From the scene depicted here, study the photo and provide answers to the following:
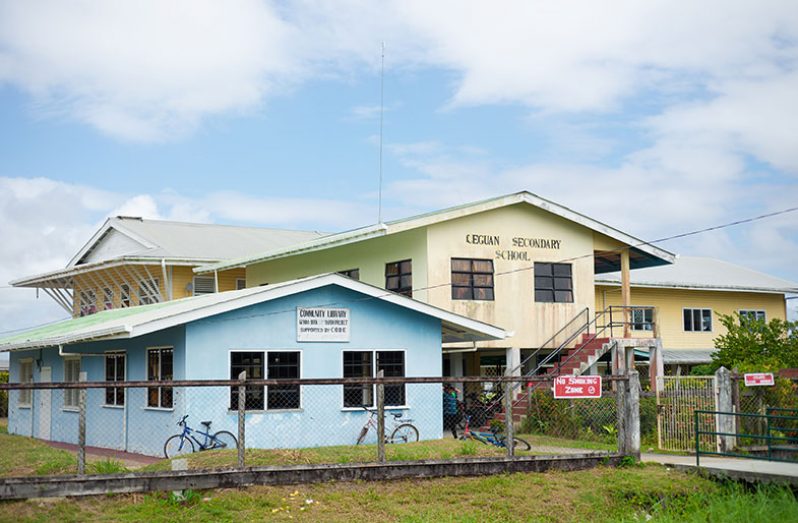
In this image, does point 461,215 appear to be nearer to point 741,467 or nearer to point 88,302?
point 741,467

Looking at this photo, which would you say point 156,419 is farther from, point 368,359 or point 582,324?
point 582,324

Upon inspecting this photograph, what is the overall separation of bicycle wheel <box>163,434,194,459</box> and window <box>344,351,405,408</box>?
12.8 feet

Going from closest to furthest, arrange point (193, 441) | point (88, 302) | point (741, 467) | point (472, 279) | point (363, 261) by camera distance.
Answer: point (741, 467), point (193, 441), point (472, 279), point (363, 261), point (88, 302)

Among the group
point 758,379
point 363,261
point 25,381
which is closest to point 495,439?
point 758,379

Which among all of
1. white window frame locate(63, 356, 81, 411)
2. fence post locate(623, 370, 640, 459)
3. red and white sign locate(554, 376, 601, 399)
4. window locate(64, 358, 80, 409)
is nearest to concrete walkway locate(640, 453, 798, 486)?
fence post locate(623, 370, 640, 459)

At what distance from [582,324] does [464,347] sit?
4175 millimetres

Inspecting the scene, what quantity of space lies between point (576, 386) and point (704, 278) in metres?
28.2

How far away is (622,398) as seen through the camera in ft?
56.2

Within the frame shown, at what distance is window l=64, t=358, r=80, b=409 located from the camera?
26906mm

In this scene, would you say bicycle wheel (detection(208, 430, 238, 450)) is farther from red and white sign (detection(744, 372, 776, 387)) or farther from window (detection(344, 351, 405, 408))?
red and white sign (detection(744, 372, 776, 387))

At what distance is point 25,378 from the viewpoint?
105ft

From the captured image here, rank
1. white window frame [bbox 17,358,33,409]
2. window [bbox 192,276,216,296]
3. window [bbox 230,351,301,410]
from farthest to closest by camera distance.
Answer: window [bbox 192,276,216,296]
white window frame [bbox 17,358,33,409]
window [bbox 230,351,301,410]

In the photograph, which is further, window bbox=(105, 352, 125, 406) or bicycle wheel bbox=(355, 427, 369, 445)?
window bbox=(105, 352, 125, 406)

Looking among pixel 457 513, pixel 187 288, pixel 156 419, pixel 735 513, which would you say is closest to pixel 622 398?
pixel 735 513
